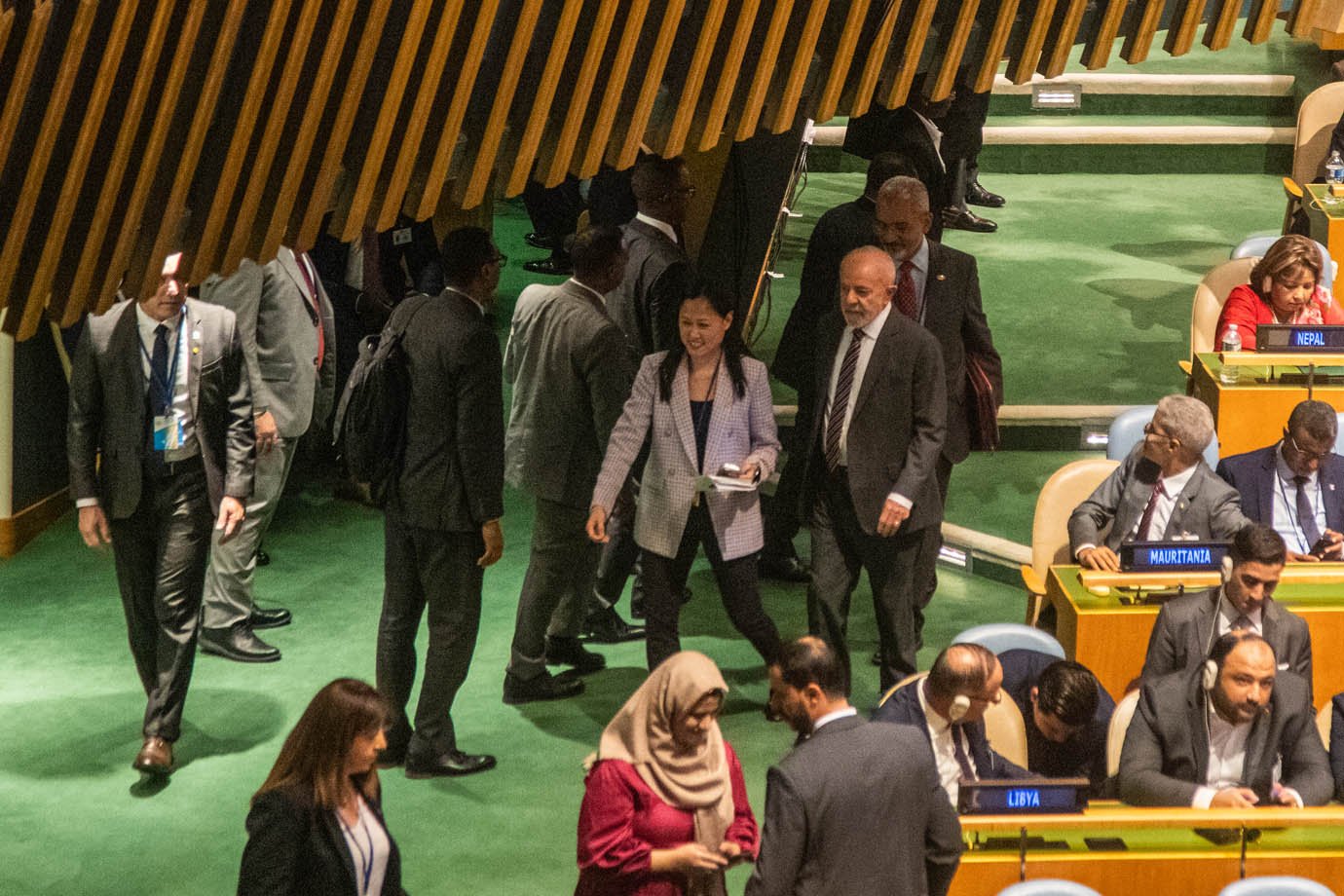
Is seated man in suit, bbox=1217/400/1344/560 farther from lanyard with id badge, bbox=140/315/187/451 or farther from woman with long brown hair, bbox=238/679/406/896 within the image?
woman with long brown hair, bbox=238/679/406/896

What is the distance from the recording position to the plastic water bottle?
7.08 m

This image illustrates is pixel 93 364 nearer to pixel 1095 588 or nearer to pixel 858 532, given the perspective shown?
pixel 858 532

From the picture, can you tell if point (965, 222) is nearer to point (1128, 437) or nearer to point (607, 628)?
point (1128, 437)

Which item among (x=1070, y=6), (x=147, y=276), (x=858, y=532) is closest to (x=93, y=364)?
(x=858, y=532)

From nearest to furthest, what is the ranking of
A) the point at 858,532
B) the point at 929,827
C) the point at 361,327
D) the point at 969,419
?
1. the point at 929,827
2. the point at 858,532
3. the point at 969,419
4. the point at 361,327

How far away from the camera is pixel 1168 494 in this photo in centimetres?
607

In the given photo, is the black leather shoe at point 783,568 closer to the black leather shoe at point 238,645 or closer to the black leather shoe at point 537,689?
the black leather shoe at point 537,689

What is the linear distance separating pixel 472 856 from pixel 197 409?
1562 millimetres

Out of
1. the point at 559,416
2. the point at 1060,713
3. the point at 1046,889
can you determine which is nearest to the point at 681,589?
the point at 559,416

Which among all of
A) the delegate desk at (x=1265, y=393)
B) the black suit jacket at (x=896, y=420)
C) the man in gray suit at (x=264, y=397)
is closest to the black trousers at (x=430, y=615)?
the man in gray suit at (x=264, y=397)

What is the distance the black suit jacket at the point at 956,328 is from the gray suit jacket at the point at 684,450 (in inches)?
25.8

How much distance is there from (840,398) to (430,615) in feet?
4.59

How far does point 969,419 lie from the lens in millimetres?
6355

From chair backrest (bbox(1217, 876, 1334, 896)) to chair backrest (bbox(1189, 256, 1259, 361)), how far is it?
12.2 ft
